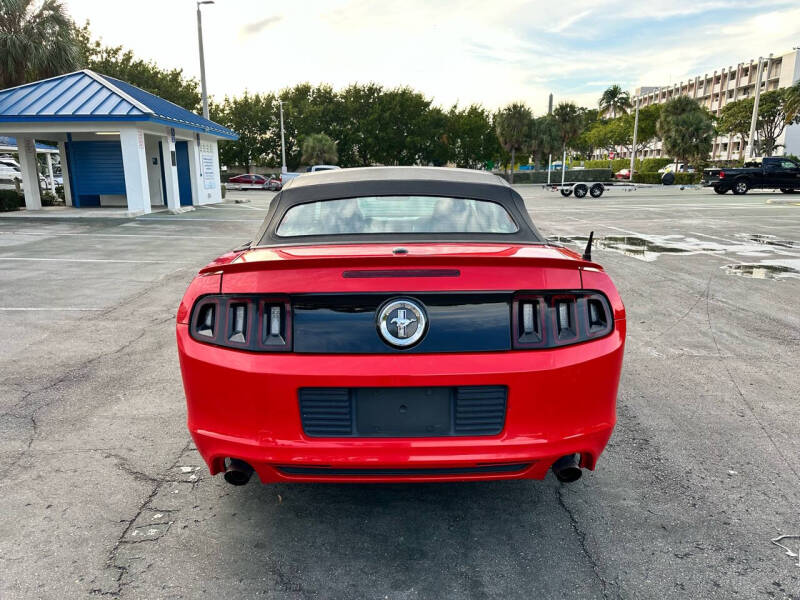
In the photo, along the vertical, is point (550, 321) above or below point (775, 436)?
above

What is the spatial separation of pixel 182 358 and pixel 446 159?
71.3 metres

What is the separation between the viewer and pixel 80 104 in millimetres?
19672

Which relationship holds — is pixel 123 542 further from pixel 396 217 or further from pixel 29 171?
pixel 29 171

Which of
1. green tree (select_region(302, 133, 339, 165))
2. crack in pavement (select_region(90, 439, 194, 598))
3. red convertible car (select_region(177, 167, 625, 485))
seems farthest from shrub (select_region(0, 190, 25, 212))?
green tree (select_region(302, 133, 339, 165))

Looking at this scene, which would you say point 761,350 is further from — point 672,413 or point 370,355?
point 370,355

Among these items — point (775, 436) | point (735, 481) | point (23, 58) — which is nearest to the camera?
point (735, 481)

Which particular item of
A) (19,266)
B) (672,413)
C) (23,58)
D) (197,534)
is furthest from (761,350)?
(23,58)

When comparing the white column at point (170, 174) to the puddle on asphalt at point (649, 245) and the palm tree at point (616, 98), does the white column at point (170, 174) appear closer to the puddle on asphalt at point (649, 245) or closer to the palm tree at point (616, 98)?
the puddle on asphalt at point (649, 245)

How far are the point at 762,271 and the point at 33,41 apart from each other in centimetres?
Answer: 3011

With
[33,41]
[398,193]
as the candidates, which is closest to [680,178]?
[33,41]

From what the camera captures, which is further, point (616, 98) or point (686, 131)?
point (616, 98)

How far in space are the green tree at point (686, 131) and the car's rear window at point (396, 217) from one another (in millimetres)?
57644

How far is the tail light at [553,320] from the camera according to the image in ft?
7.58

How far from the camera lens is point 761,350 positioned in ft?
17.9
